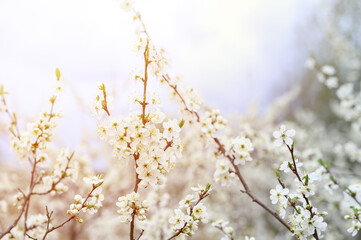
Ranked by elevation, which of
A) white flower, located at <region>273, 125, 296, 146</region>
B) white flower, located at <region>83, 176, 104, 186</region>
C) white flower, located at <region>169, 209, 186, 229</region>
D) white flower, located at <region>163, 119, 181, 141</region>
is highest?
white flower, located at <region>273, 125, 296, 146</region>

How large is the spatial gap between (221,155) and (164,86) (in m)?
0.62

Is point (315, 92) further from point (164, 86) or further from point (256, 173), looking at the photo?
point (164, 86)

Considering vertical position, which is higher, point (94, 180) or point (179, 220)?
point (94, 180)

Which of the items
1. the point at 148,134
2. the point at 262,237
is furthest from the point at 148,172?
the point at 262,237

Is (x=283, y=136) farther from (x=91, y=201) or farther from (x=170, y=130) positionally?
(x=91, y=201)

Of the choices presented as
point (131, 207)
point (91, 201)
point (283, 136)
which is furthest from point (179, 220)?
point (283, 136)

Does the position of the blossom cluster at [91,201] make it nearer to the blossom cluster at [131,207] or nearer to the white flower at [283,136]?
the blossom cluster at [131,207]

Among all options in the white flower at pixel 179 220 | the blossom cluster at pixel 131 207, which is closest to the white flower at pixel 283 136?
the white flower at pixel 179 220

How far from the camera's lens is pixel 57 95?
6.04 ft

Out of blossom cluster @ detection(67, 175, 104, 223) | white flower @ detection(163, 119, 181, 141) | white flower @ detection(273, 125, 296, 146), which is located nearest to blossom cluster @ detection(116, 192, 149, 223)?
blossom cluster @ detection(67, 175, 104, 223)

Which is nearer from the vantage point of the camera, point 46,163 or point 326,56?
point 46,163

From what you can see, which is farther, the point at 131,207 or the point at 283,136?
the point at 283,136

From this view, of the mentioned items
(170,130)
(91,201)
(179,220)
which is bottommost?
(179,220)

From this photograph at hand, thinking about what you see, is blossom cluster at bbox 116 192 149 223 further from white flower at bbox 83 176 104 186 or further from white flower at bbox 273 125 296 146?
white flower at bbox 273 125 296 146
